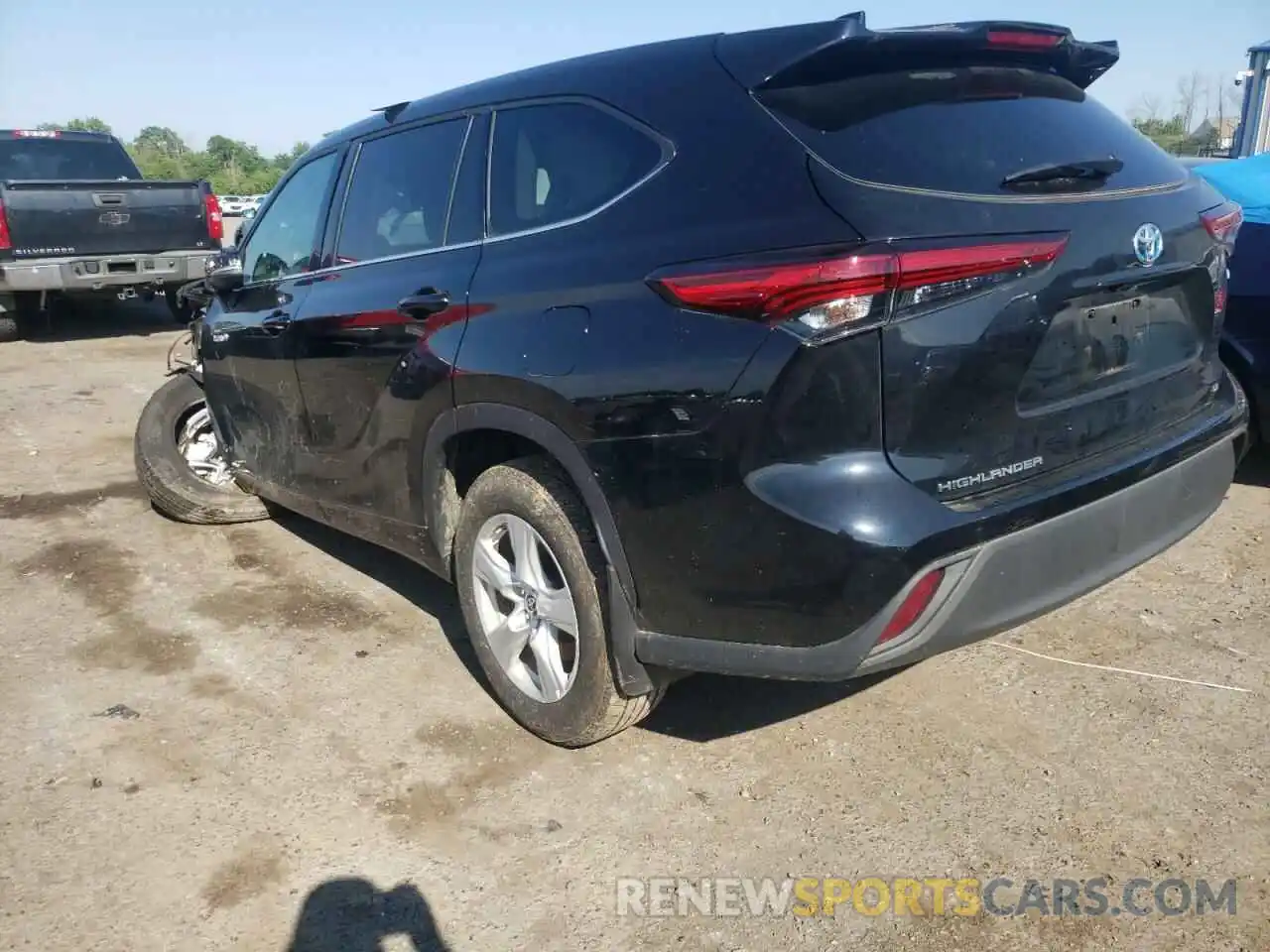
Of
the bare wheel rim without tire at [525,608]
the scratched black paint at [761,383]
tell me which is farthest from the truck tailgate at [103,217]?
the bare wheel rim without tire at [525,608]

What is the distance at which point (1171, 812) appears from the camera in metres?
2.65

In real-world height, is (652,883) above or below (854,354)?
below

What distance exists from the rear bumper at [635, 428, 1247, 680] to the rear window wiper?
2.51ft

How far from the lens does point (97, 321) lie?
502 inches

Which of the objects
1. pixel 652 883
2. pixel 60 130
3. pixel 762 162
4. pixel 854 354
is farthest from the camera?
pixel 60 130

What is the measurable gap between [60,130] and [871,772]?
41.1ft

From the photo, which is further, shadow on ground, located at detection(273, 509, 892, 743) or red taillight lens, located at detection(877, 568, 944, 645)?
shadow on ground, located at detection(273, 509, 892, 743)

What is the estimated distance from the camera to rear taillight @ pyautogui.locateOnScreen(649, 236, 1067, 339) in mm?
2119

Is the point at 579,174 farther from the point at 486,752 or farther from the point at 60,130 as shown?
the point at 60,130

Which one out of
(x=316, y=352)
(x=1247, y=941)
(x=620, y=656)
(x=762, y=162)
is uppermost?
(x=762, y=162)

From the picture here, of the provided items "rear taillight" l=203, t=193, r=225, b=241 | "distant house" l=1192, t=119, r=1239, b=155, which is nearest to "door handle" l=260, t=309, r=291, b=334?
"rear taillight" l=203, t=193, r=225, b=241

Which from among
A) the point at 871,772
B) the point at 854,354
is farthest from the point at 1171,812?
the point at 854,354

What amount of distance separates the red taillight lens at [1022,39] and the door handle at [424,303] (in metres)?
1.64

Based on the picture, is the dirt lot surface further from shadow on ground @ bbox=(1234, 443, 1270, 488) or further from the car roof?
the car roof
